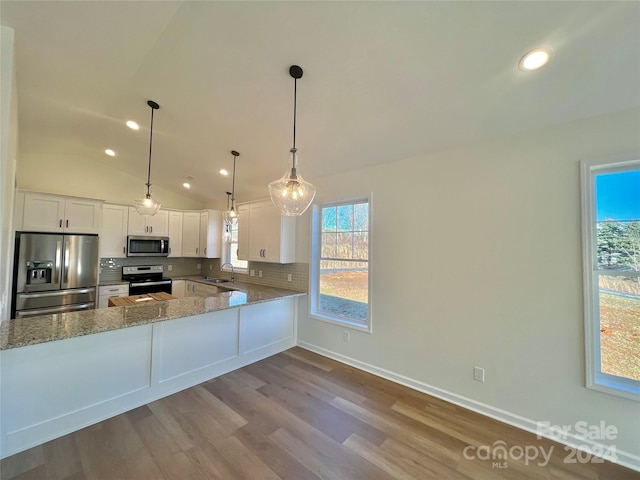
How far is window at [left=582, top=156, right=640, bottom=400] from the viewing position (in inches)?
74.9

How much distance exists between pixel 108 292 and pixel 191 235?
180 centimetres

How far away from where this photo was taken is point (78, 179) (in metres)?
4.61

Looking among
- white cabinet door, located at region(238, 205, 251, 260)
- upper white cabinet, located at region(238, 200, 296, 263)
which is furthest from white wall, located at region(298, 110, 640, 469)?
white cabinet door, located at region(238, 205, 251, 260)

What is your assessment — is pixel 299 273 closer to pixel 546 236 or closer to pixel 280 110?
pixel 280 110

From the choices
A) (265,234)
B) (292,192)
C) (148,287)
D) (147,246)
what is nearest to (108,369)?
(292,192)

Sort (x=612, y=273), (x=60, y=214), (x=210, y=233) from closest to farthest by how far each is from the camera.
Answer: (x=612, y=273), (x=60, y=214), (x=210, y=233)

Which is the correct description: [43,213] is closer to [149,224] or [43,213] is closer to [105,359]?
[149,224]

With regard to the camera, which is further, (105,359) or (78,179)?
(78,179)

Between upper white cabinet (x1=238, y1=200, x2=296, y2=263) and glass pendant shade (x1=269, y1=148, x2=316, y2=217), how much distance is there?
5.95ft

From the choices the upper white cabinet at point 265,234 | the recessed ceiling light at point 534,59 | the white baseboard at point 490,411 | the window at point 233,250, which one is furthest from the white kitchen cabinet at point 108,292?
the recessed ceiling light at point 534,59

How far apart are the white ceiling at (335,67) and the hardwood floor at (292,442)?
2.68m

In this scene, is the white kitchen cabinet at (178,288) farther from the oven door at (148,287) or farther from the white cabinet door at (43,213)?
the white cabinet door at (43,213)

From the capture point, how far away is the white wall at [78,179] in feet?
13.7

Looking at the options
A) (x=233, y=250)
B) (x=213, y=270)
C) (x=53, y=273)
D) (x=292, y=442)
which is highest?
(x=233, y=250)
